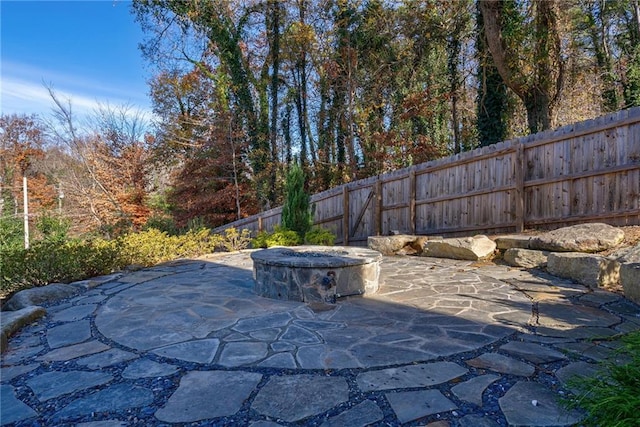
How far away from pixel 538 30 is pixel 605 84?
426 cm

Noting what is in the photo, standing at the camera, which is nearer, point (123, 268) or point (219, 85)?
point (123, 268)

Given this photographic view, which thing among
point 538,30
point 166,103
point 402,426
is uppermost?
point 166,103

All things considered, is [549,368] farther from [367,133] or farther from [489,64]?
[367,133]

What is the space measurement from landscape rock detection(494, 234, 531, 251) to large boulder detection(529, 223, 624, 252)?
9.8 inches

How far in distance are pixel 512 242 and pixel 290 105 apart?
40.0 ft

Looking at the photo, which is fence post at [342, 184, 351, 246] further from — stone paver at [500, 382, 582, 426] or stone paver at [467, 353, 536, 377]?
stone paver at [500, 382, 582, 426]

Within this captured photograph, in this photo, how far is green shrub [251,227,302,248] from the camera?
7191 millimetres

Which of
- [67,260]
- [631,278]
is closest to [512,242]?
[631,278]

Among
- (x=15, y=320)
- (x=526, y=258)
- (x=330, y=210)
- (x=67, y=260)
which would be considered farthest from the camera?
(x=330, y=210)

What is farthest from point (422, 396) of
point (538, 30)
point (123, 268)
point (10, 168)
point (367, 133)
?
point (10, 168)

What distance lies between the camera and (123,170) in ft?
41.8

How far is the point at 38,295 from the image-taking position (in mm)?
3469

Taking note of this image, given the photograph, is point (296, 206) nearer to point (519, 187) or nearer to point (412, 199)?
point (412, 199)

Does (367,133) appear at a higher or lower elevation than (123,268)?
higher
